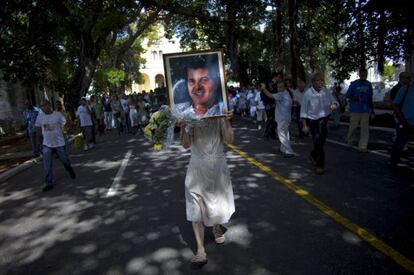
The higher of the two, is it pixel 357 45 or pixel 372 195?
pixel 357 45

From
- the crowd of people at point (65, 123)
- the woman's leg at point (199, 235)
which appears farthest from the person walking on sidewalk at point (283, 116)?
the woman's leg at point (199, 235)

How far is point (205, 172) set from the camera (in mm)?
4160

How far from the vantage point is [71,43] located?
2561cm

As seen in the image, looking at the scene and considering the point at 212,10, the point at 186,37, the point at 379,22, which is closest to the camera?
the point at 379,22

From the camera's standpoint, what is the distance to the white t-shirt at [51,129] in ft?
26.9

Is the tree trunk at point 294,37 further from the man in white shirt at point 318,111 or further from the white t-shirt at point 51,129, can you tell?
the white t-shirt at point 51,129

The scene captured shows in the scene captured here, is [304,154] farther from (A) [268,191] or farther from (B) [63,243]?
(B) [63,243]

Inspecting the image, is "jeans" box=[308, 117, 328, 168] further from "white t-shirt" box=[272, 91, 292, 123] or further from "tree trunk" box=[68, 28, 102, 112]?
"tree trunk" box=[68, 28, 102, 112]

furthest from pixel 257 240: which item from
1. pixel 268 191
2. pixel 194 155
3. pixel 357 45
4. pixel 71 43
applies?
pixel 71 43

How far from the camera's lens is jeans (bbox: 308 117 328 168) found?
7.54 metres

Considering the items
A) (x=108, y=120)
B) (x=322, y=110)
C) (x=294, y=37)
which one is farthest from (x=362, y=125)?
(x=108, y=120)

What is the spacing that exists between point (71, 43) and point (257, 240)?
78.5 feet

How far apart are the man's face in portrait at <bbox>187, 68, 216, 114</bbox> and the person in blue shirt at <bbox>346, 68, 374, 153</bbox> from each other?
6538 millimetres

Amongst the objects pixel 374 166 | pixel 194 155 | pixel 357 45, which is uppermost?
pixel 357 45
